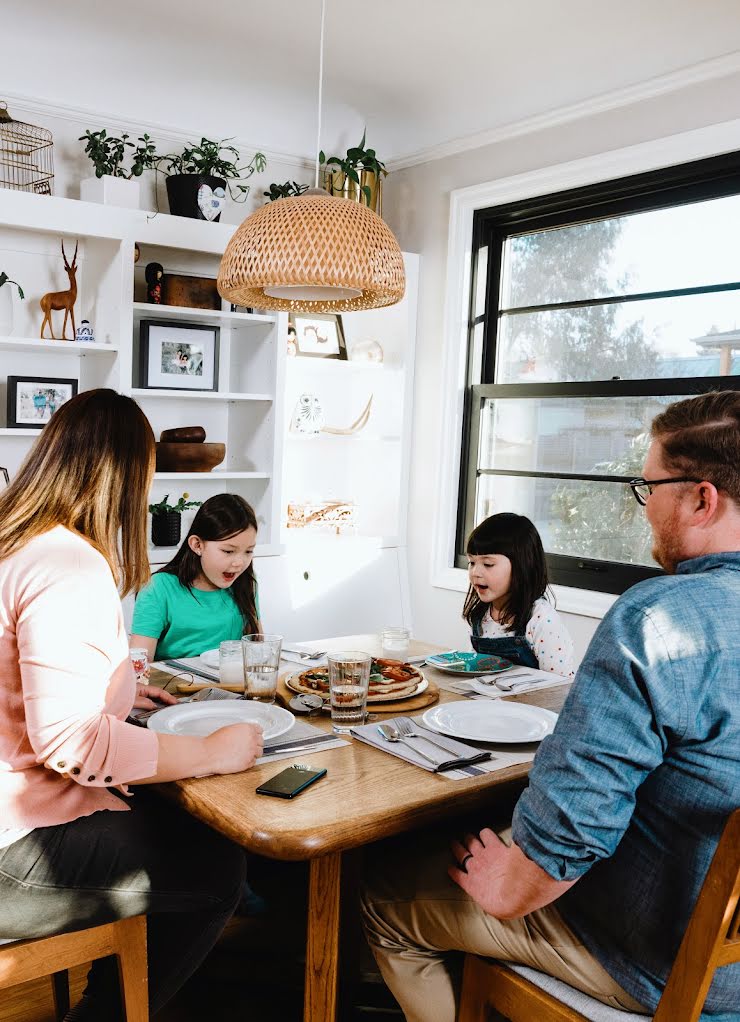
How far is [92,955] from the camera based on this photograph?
59.0 inches

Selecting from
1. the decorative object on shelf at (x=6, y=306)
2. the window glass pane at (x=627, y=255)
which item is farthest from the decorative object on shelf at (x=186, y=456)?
the window glass pane at (x=627, y=255)

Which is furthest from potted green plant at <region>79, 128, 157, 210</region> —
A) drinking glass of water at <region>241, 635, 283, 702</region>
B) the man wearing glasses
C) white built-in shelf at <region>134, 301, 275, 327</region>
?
the man wearing glasses

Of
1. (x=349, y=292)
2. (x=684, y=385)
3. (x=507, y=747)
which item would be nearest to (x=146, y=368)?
(x=349, y=292)

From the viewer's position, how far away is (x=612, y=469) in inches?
135

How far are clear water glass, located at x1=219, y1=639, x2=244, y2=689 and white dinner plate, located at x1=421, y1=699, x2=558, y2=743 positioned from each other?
1.43 ft

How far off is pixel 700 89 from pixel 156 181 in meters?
2.05

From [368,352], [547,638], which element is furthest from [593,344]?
[547,638]

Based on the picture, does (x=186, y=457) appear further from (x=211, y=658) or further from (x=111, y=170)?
(x=211, y=658)

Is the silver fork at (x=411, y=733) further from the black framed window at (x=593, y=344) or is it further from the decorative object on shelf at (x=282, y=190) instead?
the decorative object on shelf at (x=282, y=190)

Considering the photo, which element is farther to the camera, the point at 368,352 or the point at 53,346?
the point at 368,352

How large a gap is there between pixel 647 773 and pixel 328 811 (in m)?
0.46

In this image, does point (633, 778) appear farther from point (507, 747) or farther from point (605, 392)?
point (605, 392)

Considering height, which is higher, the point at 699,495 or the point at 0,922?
the point at 699,495

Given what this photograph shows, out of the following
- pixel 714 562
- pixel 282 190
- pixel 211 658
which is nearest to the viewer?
pixel 714 562
